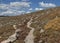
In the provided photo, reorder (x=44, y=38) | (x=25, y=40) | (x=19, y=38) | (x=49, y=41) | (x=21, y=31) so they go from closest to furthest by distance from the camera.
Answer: (x=49, y=41) < (x=44, y=38) < (x=25, y=40) < (x=19, y=38) < (x=21, y=31)

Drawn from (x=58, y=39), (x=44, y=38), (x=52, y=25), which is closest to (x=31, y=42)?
(x=44, y=38)

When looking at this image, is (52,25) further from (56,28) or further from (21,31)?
(21,31)

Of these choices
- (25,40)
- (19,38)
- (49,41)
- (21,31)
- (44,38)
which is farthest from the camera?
(21,31)

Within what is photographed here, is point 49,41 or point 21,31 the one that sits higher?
point 49,41

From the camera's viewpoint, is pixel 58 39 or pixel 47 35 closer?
pixel 58 39

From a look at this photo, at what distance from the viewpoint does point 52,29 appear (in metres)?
66.9

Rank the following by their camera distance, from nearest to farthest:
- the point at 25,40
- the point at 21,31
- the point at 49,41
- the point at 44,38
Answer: the point at 49,41
the point at 44,38
the point at 25,40
the point at 21,31

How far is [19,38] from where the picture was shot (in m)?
69.4

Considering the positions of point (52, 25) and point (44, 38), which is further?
point (52, 25)

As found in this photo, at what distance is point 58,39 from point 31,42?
7.62 meters

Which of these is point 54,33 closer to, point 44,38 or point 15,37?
point 44,38

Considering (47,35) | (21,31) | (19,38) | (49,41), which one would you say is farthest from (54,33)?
(21,31)

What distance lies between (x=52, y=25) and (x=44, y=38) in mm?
12526

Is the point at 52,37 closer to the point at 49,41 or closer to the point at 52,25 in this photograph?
the point at 49,41
